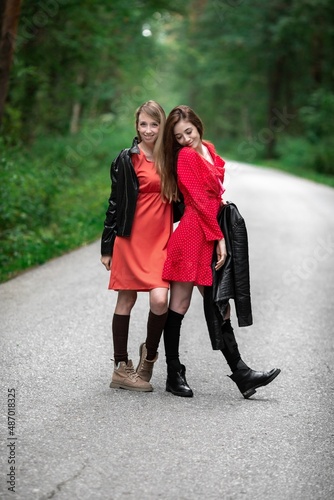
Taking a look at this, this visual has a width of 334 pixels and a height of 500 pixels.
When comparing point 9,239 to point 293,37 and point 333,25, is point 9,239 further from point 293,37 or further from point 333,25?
point 293,37

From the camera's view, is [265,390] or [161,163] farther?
[265,390]

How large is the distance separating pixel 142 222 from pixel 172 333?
794mm

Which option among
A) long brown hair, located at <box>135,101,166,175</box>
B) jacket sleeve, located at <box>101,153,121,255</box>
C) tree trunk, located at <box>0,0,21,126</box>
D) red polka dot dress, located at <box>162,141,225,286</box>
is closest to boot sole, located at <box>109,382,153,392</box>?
red polka dot dress, located at <box>162,141,225,286</box>

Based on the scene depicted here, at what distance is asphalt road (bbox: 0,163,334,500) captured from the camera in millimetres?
3736

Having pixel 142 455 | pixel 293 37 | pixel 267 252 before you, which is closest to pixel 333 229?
pixel 267 252

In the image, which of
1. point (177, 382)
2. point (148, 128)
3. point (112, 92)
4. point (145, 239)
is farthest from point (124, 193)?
point (112, 92)

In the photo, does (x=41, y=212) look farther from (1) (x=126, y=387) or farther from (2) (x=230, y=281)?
(2) (x=230, y=281)

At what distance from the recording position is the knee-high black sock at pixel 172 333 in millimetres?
5070

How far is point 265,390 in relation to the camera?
546 centimetres

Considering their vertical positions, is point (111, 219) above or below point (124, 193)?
below

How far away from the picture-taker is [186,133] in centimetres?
491

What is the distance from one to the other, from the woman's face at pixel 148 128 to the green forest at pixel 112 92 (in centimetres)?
477

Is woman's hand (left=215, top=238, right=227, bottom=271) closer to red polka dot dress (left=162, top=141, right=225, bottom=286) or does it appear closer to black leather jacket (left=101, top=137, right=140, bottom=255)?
red polka dot dress (left=162, top=141, right=225, bottom=286)

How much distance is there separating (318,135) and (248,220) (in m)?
21.3
